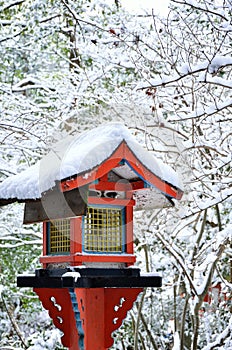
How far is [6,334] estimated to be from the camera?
748 centimetres

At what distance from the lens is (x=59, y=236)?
3637mm

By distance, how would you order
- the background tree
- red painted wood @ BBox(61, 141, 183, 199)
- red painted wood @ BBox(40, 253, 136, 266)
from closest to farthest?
1. red painted wood @ BBox(61, 141, 183, 199)
2. red painted wood @ BBox(40, 253, 136, 266)
3. the background tree

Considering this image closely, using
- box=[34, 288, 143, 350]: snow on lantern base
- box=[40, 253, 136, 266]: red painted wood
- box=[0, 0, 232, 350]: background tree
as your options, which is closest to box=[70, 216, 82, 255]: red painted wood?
box=[40, 253, 136, 266]: red painted wood

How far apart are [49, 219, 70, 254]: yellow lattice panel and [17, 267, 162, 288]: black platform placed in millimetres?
141

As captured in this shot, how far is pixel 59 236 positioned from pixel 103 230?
11.1 inches

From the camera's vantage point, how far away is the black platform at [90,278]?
10.5 feet

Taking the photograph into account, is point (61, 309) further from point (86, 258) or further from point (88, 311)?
point (86, 258)

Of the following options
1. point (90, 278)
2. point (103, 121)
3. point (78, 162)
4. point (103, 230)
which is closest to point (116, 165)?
point (78, 162)

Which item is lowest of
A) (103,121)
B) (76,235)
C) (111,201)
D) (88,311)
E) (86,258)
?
(88,311)

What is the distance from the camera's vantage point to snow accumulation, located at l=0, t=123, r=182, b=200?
3.18 metres

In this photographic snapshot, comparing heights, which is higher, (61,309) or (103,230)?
(103,230)

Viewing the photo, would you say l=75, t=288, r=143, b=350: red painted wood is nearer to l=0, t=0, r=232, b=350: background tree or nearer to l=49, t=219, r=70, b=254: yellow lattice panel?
l=49, t=219, r=70, b=254: yellow lattice panel

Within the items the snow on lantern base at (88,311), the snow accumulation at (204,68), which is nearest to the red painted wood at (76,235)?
the snow on lantern base at (88,311)

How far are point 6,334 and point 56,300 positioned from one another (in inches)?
160
